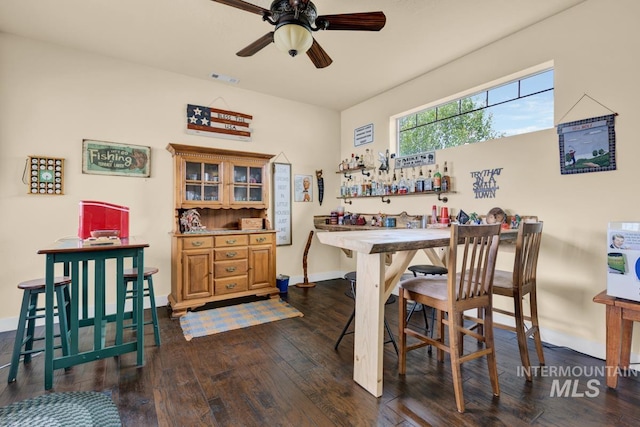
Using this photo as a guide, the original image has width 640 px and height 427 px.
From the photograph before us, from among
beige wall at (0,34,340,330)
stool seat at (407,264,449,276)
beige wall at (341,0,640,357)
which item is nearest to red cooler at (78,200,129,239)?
beige wall at (0,34,340,330)

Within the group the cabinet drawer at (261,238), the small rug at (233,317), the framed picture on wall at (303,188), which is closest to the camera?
the small rug at (233,317)

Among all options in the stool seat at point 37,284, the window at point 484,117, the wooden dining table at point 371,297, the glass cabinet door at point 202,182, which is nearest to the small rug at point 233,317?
the stool seat at point 37,284

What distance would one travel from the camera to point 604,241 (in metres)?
2.34

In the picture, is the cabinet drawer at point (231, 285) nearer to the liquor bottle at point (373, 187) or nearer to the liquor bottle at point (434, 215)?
the liquor bottle at point (373, 187)

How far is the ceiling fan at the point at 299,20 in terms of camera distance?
1.87 meters

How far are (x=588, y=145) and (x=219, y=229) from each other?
3.90 metres

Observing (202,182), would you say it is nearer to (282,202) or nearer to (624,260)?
(282,202)

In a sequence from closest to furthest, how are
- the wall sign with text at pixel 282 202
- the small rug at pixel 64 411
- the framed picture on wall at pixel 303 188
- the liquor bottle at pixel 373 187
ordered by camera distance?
1. the small rug at pixel 64 411
2. the liquor bottle at pixel 373 187
3. the wall sign with text at pixel 282 202
4. the framed picture on wall at pixel 303 188

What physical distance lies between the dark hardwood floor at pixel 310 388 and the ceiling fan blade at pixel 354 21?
240 cm

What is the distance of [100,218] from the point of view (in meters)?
2.54

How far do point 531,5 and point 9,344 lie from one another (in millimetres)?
5282

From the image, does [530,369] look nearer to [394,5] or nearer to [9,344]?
[394,5]

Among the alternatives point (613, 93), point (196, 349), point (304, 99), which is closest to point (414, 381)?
point (196, 349)

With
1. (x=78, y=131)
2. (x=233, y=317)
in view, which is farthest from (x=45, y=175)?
(x=233, y=317)
